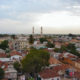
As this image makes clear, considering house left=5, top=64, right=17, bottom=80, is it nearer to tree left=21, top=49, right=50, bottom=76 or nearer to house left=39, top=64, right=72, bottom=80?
tree left=21, top=49, right=50, bottom=76

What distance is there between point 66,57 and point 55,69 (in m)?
6.26

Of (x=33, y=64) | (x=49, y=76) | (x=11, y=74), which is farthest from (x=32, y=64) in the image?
(x=11, y=74)

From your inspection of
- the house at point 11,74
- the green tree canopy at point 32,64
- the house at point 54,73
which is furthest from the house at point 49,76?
the house at point 11,74

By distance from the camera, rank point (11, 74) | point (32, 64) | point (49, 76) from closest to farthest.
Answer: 1. point (49, 76)
2. point (11, 74)
3. point (32, 64)

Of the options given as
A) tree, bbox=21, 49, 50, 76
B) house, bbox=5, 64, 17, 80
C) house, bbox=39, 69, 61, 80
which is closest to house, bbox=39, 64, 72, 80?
house, bbox=39, 69, 61, 80

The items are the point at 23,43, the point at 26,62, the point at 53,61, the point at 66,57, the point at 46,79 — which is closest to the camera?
the point at 46,79

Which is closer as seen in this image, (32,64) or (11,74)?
(11,74)

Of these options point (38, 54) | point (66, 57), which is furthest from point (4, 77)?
point (66, 57)

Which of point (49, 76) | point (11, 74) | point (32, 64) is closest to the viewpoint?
point (49, 76)

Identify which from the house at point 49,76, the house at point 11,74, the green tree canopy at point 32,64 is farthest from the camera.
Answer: the green tree canopy at point 32,64

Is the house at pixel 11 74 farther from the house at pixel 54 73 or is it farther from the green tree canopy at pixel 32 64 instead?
the house at pixel 54 73

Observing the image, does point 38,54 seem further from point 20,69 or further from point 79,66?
point 79,66

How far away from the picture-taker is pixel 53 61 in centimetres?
2061

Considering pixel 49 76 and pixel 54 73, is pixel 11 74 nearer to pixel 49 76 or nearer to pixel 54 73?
pixel 49 76
